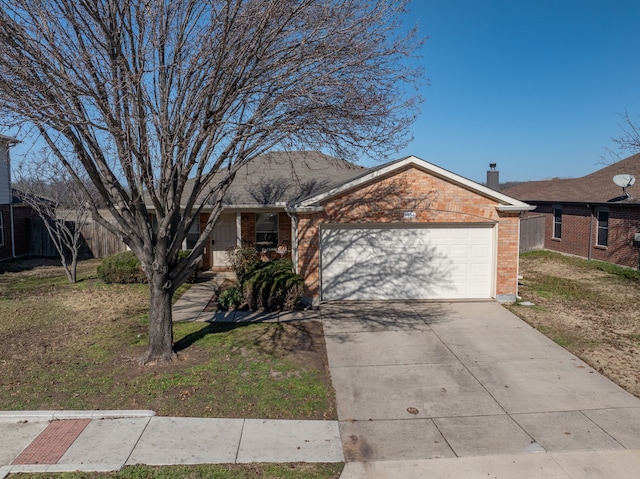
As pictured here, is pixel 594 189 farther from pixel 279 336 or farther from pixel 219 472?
pixel 219 472

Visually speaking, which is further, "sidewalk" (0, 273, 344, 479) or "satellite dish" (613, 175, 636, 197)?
"satellite dish" (613, 175, 636, 197)

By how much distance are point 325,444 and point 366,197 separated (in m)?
7.55

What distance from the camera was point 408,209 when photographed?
12.1 meters

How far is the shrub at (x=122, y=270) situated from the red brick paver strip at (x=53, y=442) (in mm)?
9256

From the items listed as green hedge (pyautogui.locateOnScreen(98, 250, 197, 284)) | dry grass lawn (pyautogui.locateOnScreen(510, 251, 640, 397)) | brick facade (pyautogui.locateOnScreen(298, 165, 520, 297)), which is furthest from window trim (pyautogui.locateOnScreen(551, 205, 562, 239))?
green hedge (pyautogui.locateOnScreen(98, 250, 197, 284))

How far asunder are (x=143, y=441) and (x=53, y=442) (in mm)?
1012

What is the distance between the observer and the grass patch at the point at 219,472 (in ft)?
15.4

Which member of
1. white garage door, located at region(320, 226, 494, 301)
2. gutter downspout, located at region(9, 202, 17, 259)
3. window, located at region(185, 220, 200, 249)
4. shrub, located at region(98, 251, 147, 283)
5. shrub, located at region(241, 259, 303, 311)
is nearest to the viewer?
shrub, located at region(241, 259, 303, 311)

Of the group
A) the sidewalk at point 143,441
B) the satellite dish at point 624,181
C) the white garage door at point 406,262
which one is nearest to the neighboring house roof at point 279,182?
the white garage door at point 406,262

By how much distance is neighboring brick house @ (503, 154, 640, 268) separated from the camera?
1777 cm

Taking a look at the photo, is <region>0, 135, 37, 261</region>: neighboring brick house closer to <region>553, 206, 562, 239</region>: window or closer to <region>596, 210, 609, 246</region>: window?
<region>596, 210, 609, 246</region>: window

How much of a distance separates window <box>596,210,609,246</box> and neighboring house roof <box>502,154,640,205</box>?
2.14 feet

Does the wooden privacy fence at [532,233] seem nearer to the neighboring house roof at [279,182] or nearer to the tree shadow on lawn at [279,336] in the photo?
the neighboring house roof at [279,182]

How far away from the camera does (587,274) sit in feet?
55.4
